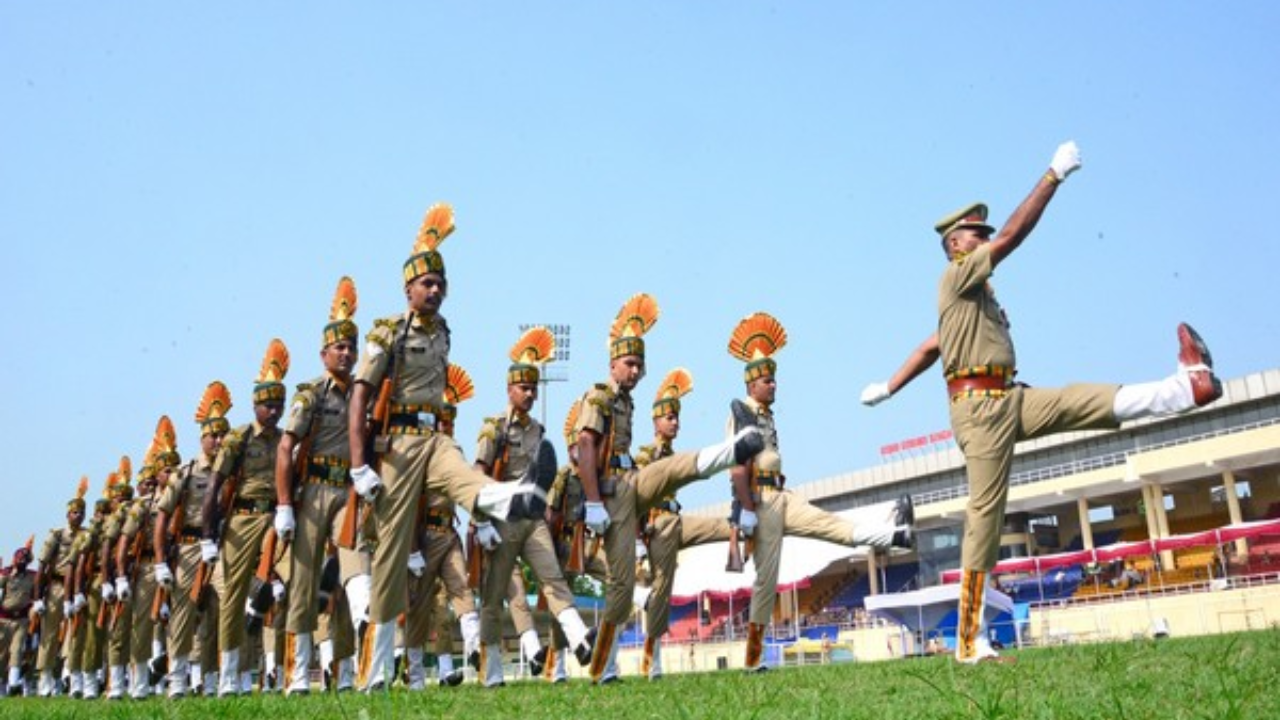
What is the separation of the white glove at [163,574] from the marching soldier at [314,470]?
123 inches

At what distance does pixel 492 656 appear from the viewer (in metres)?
10.2

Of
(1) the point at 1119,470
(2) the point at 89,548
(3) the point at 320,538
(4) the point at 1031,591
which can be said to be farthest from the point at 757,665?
(1) the point at 1119,470

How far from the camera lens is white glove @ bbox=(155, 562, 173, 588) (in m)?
12.1

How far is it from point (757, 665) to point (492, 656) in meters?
2.39

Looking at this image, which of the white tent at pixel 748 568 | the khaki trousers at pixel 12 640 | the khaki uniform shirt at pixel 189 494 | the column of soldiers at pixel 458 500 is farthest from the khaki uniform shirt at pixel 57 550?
the white tent at pixel 748 568

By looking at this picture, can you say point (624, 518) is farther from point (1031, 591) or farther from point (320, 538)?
point (1031, 591)

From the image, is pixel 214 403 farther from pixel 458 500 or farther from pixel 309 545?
pixel 458 500

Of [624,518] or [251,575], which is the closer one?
[624,518]

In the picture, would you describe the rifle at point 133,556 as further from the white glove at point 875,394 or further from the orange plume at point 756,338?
the white glove at point 875,394

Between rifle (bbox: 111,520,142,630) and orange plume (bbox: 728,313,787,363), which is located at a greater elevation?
orange plume (bbox: 728,313,787,363)

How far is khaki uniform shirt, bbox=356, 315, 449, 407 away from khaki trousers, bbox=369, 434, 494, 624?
0.42 meters

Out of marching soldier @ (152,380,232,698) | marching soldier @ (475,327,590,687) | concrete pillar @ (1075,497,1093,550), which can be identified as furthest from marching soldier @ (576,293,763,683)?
concrete pillar @ (1075,497,1093,550)

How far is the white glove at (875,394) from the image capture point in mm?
7707

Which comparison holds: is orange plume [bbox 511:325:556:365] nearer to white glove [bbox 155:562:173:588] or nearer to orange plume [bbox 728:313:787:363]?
orange plume [bbox 728:313:787:363]
